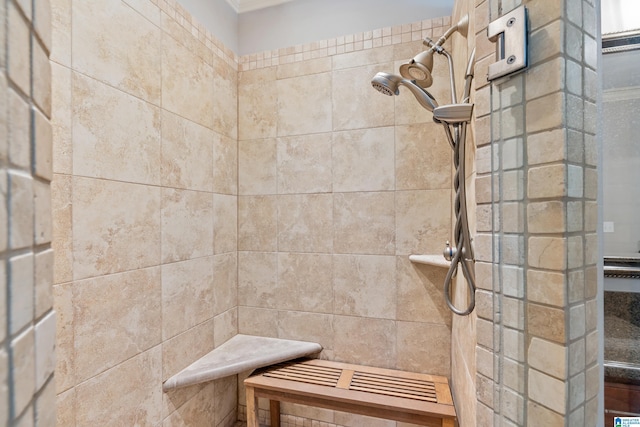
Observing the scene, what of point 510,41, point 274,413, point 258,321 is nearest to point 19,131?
point 510,41

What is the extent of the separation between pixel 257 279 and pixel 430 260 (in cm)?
99

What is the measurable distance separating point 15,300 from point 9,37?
0.66 ft

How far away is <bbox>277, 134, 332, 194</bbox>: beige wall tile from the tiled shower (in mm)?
11

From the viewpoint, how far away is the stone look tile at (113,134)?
101 cm

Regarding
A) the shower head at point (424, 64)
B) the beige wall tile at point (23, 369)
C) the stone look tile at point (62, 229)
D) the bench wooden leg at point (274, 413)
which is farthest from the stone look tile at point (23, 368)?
the bench wooden leg at point (274, 413)

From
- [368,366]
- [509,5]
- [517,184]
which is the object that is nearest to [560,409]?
[517,184]

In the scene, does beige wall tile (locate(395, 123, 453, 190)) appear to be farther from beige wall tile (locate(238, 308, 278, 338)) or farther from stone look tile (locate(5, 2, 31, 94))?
stone look tile (locate(5, 2, 31, 94))

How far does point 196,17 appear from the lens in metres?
1.54

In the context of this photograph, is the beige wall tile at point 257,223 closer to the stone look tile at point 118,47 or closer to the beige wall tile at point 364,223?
the beige wall tile at point 364,223

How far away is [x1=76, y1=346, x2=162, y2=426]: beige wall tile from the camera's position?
103 centimetres

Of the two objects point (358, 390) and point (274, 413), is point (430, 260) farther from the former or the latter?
point (274, 413)

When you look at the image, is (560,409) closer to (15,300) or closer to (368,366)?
(15,300)

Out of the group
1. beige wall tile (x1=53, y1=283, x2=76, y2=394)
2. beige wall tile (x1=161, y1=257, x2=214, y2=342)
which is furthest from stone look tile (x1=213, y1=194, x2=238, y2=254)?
beige wall tile (x1=53, y1=283, x2=76, y2=394)

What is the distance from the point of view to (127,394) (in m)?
1.17
